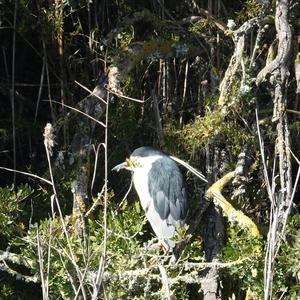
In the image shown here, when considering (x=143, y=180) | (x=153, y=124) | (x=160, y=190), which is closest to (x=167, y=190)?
(x=160, y=190)

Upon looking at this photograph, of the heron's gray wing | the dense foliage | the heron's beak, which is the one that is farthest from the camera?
the heron's beak

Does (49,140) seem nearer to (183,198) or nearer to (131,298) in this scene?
(131,298)

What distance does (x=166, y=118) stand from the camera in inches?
138

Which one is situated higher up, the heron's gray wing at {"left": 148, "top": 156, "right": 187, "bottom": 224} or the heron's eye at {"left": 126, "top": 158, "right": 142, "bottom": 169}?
the heron's eye at {"left": 126, "top": 158, "right": 142, "bottom": 169}

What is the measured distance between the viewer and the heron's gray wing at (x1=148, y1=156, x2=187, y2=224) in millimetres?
3148

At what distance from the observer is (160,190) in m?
3.21

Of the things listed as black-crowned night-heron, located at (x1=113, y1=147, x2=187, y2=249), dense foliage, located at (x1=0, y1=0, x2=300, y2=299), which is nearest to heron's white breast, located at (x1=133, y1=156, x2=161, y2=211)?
black-crowned night-heron, located at (x1=113, y1=147, x2=187, y2=249)

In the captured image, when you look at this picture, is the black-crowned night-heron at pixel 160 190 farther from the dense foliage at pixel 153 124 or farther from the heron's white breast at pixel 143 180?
the dense foliage at pixel 153 124

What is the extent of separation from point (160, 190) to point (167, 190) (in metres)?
0.04

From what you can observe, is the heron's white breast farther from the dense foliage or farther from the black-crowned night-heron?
the dense foliage

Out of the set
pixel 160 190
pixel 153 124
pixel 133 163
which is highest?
pixel 153 124

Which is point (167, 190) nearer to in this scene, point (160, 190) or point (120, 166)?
point (160, 190)

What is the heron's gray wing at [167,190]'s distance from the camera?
3.15 meters

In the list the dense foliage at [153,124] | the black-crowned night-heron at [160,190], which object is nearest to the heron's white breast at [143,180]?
the black-crowned night-heron at [160,190]
